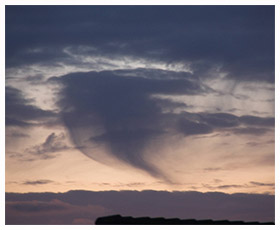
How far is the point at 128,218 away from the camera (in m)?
24.7

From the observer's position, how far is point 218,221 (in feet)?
85.1
